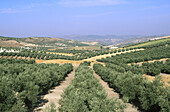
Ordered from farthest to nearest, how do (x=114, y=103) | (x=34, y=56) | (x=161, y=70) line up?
(x=34, y=56)
(x=161, y=70)
(x=114, y=103)

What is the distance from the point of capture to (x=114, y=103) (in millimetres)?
18547

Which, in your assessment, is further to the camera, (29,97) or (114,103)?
(29,97)

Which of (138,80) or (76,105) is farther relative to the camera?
(138,80)

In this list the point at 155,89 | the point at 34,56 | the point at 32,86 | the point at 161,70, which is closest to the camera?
the point at 155,89

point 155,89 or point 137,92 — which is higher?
point 155,89

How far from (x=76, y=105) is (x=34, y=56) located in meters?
123

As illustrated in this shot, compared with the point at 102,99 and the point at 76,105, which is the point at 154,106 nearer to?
the point at 102,99

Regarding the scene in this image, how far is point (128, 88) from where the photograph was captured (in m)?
30.9

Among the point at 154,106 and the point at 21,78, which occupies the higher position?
the point at 21,78

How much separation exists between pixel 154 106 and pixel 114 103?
34.1ft

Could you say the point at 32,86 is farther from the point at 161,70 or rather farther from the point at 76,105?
the point at 161,70

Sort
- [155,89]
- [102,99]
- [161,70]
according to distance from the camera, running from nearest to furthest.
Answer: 1. [102,99]
2. [155,89]
3. [161,70]

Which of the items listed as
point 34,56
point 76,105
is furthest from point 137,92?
point 34,56

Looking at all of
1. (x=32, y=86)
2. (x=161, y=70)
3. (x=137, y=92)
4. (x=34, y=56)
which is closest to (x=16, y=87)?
(x=32, y=86)
